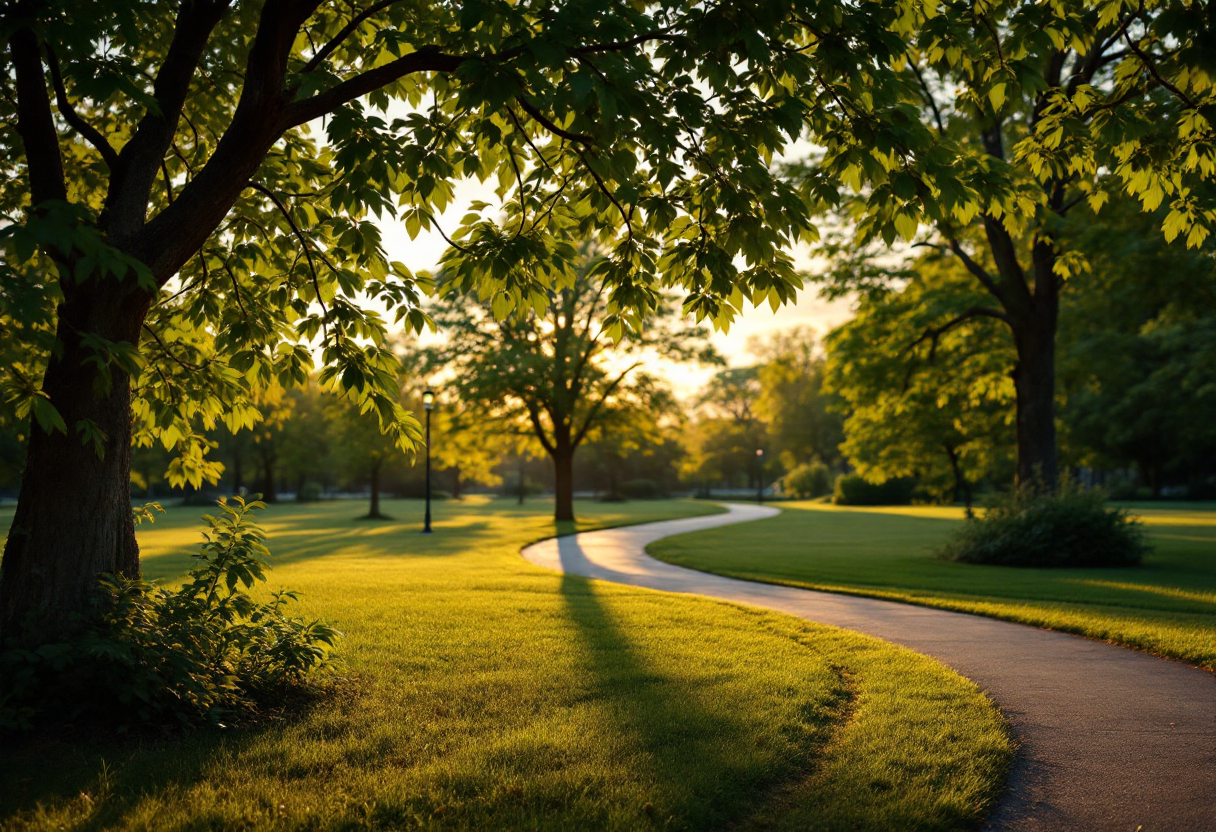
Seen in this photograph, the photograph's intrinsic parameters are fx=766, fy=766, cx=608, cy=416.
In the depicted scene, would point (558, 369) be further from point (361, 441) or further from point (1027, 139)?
point (1027, 139)

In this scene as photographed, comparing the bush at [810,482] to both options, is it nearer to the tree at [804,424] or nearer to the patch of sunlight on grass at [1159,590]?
the tree at [804,424]

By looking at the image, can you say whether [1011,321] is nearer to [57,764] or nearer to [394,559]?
[394,559]

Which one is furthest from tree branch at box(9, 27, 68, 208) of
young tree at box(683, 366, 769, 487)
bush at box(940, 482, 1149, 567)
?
young tree at box(683, 366, 769, 487)

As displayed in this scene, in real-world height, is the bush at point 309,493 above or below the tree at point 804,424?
below

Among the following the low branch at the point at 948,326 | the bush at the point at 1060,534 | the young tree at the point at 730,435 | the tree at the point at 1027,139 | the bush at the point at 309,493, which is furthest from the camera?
the young tree at the point at 730,435

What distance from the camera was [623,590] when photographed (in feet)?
37.6

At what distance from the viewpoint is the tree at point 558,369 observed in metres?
27.8

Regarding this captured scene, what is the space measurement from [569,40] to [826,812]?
13.1ft

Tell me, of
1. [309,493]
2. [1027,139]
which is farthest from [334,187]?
[309,493]

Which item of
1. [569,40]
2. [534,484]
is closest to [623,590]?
[569,40]

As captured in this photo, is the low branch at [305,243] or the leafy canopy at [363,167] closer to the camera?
the leafy canopy at [363,167]

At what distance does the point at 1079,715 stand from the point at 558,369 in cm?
2399

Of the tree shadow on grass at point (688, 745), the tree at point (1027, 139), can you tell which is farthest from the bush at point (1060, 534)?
the tree shadow on grass at point (688, 745)

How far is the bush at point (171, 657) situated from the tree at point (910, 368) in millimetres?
14899
